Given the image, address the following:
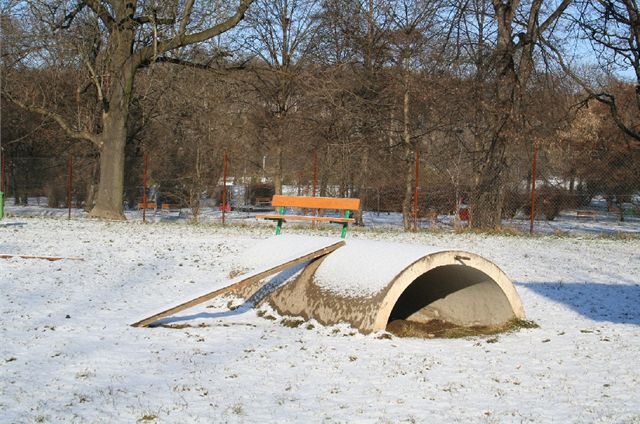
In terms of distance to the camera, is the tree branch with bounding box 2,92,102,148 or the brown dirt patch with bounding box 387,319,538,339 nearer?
the brown dirt patch with bounding box 387,319,538,339

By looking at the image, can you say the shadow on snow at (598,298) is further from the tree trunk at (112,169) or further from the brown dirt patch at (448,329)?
the tree trunk at (112,169)

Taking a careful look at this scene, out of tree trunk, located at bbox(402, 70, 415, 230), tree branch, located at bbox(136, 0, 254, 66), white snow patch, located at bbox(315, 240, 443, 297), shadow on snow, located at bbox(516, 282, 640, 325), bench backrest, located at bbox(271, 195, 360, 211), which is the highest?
tree branch, located at bbox(136, 0, 254, 66)

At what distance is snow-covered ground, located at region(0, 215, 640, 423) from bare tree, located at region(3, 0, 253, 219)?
31.0 ft

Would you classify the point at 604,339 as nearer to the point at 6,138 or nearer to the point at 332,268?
the point at 332,268

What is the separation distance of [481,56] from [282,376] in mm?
15853

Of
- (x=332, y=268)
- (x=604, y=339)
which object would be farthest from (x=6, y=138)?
(x=604, y=339)

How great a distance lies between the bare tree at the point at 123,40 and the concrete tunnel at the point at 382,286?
11.5 meters

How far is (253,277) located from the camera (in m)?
7.21

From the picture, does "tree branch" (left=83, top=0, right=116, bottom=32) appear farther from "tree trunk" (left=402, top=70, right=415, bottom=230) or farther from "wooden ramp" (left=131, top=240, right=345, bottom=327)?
"wooden ramp" (left=131, top=240, right=345, bottom=327)

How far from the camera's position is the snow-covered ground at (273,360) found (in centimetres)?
451

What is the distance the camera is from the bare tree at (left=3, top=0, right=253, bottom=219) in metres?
19.0

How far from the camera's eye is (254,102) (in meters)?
28.9

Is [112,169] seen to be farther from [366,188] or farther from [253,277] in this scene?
[253,277]

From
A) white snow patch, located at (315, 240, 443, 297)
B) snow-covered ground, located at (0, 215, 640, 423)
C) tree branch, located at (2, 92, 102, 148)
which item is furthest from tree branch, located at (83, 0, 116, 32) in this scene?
white snow patch, located at (315, 240, 443, 297)
